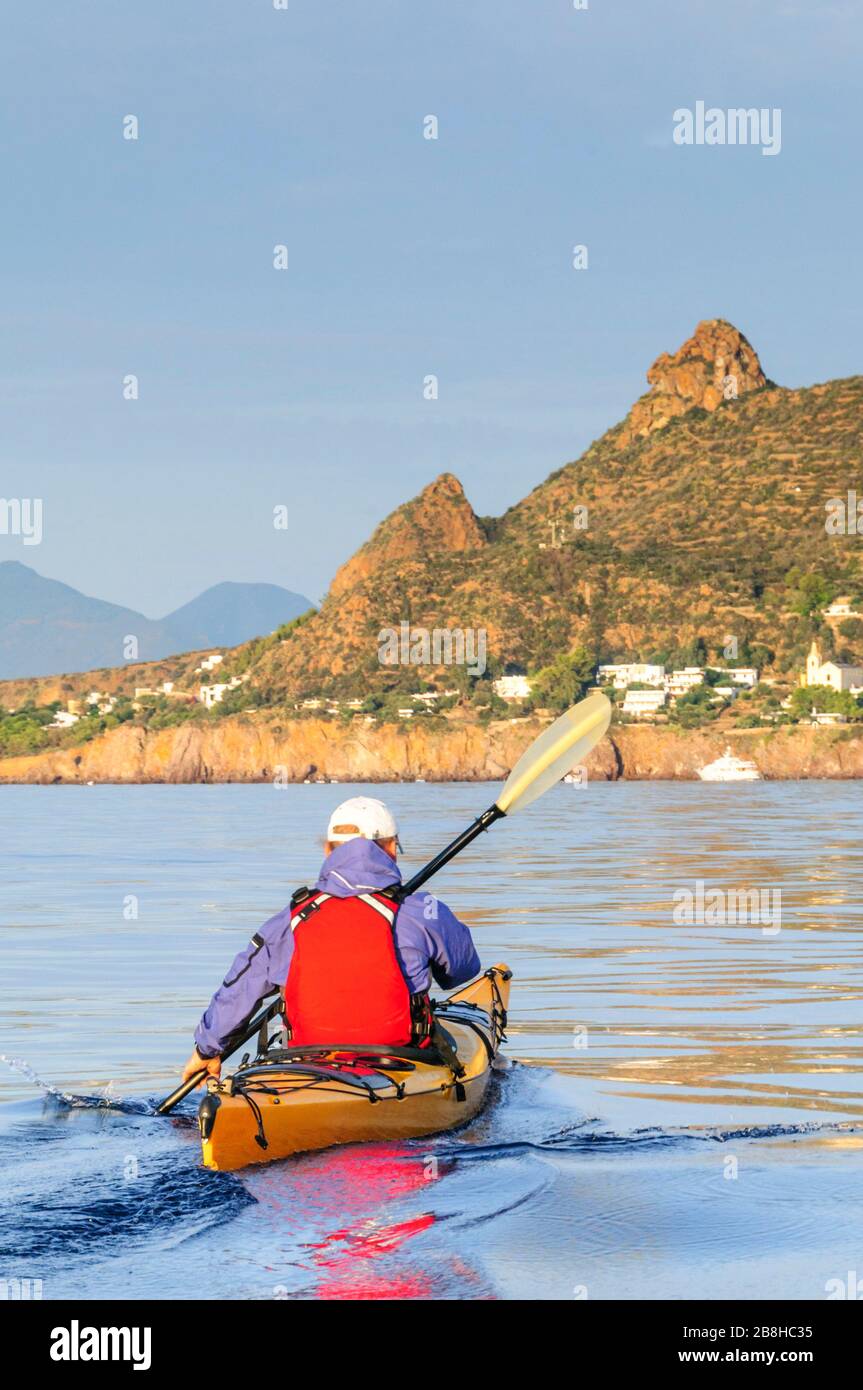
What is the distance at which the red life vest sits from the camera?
909cm

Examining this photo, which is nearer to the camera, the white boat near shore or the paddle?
the paddle

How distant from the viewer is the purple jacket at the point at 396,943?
9.11 meters

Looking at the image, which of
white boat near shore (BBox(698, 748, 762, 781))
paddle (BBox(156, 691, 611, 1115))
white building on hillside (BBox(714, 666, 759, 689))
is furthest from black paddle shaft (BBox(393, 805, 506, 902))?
white building on hillside (BBox(714, 666, 759, 689))

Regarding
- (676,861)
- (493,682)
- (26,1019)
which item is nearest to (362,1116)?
(26,1019)

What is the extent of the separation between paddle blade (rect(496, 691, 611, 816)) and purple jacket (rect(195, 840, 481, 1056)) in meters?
3.42

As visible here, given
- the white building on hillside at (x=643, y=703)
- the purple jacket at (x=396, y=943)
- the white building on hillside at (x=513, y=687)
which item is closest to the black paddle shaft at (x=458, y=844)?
the purple jacket at (x=396, y=943)

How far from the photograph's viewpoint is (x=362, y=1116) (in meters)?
9.02

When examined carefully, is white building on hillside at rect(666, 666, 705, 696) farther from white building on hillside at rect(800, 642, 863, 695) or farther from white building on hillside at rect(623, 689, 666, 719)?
white building on hillside at rect(800, 642, 863, 695)

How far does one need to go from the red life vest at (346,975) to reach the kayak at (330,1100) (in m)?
0.12

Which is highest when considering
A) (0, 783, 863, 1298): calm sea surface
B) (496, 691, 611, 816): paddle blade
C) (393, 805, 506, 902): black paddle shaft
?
(496, 691, 611, 816): paddle blade

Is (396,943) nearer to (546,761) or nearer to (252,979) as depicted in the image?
(252,979)
